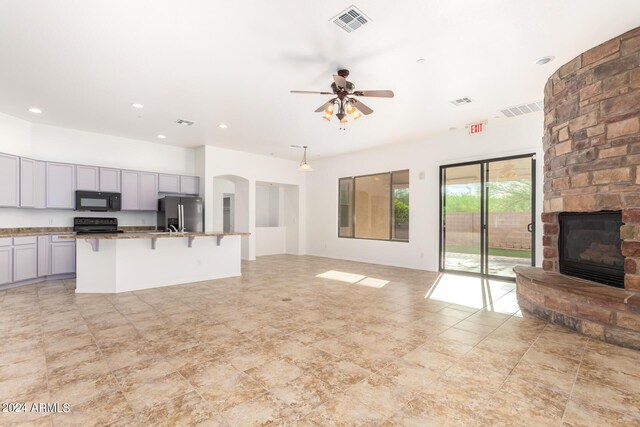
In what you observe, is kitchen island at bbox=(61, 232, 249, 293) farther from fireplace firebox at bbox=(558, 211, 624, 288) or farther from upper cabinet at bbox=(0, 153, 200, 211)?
fireplace firebox at bbox=(558, 211, 624, 288)

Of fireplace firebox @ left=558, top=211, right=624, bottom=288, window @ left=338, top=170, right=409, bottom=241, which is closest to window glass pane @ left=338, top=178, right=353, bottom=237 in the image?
window @ left=338, top=170, right=409, bottom=241

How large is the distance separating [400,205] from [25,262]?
7727 mm

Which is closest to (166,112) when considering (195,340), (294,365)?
(195,340)

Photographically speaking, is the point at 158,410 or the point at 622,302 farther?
the point at 622,302

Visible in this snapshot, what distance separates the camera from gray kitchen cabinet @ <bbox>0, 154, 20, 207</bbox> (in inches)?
210

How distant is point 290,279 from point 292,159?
4749 millimetres

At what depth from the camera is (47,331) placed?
3303 millimetres

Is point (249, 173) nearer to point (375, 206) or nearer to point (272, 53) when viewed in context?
point (375, 206)

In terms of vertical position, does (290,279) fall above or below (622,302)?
below

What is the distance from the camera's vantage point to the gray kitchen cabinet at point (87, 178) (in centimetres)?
635

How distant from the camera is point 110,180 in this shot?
6.72 m

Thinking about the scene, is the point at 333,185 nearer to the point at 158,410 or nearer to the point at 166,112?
the point at 166,112

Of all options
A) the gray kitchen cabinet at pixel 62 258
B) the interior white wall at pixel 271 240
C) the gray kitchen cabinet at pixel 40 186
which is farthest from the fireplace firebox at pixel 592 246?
the gray kitchen cabinet at pixel 40 186

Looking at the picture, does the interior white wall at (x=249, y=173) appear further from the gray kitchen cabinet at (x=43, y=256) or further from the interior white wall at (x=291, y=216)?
the gray kitchen cabinet at (x=43, y=256)
